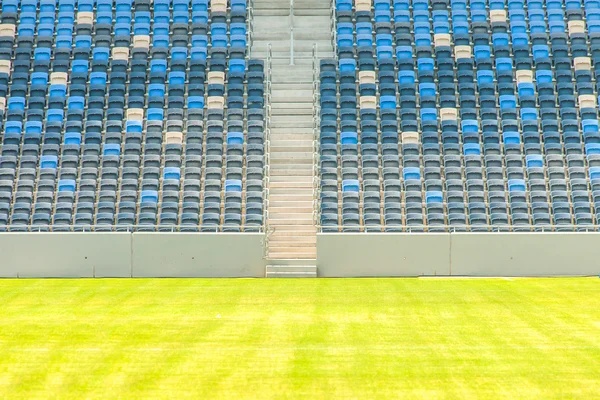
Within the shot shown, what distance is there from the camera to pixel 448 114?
27781 mm

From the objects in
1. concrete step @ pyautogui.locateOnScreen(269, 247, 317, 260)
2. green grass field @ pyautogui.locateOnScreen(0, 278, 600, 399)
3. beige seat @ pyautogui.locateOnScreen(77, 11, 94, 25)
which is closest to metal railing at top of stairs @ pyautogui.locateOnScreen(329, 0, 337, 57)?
beige seat @ pyautogui.locateOnScreen(77, 11, 94, 25)

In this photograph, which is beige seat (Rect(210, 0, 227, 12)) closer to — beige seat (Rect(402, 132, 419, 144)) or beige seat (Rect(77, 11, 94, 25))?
beige seat (Rect(77, 11, 94, 25))

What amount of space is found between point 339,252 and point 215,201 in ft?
13.8

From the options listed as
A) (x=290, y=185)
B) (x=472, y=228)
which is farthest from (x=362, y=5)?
(x=472, y=228)

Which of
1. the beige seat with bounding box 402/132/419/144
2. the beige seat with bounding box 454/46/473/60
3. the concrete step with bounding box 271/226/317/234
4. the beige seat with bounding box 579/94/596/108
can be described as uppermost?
the beige seat with bounding box 454/46/473/60

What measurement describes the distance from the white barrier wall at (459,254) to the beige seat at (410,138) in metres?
4.55

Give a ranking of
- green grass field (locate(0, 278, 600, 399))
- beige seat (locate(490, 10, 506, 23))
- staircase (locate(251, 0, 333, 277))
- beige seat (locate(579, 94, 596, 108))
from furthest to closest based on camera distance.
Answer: beige seat (locate(490, 10, 506, 23)) < beige seat (locate(579, 94, 596, 108)) < staircase (locate(251, 0, 333, 277)) < green grass field (locate(0, 278, 600, 399))

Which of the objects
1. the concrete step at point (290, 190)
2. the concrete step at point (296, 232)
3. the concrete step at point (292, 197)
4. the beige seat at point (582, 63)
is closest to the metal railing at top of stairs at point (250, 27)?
the concrete step at point (290, 190)

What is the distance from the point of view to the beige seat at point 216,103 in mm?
28062

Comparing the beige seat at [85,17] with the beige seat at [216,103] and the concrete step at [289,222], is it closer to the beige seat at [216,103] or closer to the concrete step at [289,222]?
the beige seat at [216,103]

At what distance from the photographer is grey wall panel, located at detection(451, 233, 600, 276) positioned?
76.5ft

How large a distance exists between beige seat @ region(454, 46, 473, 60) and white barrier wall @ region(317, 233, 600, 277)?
858cm

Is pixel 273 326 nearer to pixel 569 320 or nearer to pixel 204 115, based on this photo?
pixel 569 320

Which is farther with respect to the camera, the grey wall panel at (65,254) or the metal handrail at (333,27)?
the metal handrail at (333,27)
